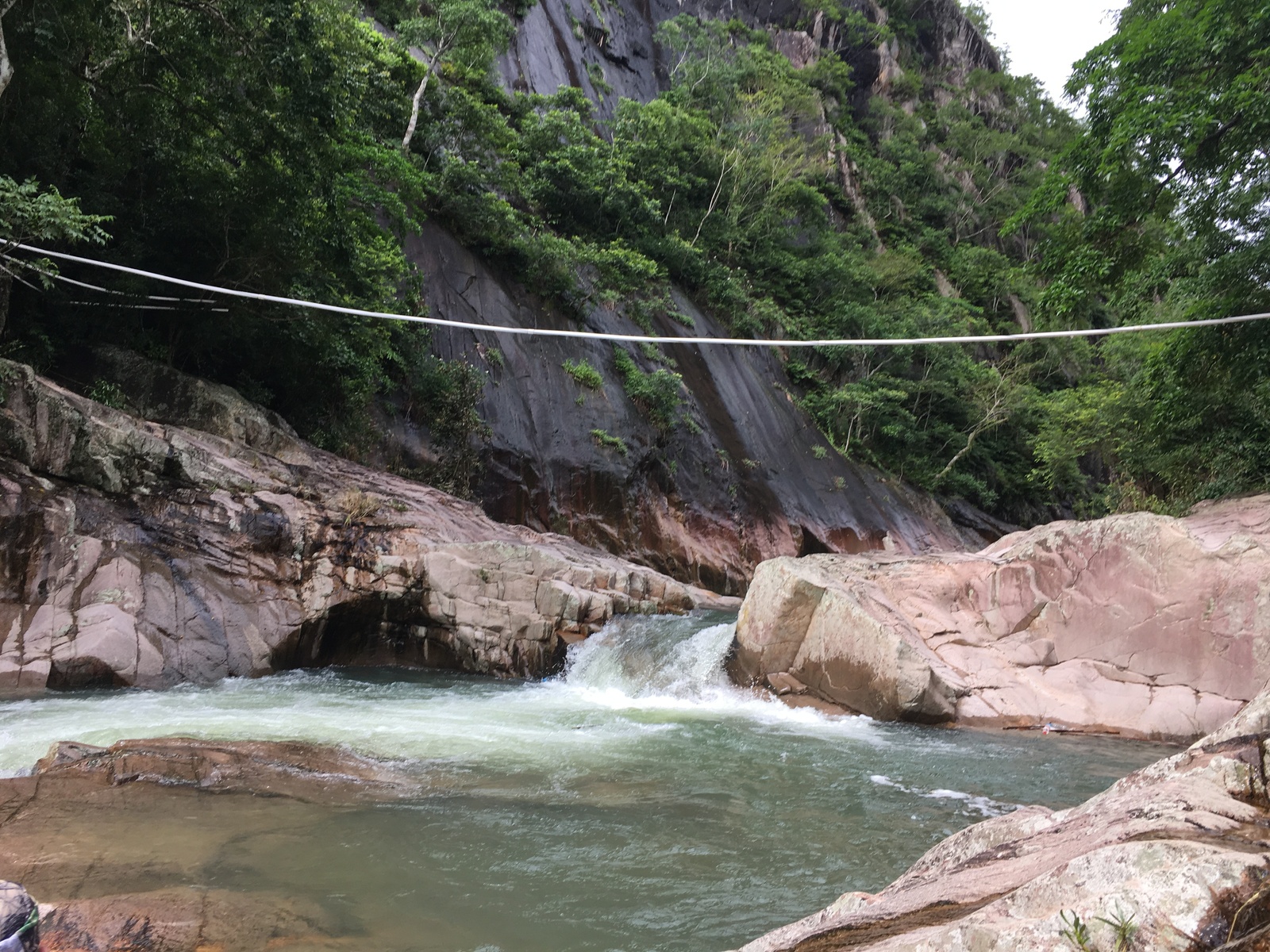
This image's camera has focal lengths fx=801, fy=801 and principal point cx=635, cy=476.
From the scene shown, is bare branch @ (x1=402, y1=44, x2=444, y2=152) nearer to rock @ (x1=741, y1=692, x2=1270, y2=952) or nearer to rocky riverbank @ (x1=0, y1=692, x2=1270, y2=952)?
rocky riverbank @ (x1=0, y1=692, x2=1270, y2=952)

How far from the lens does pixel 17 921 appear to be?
9.57 ft

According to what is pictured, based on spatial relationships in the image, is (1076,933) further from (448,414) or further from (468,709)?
(448,414)

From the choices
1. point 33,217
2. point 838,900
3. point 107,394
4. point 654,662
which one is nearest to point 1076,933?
point 838,900

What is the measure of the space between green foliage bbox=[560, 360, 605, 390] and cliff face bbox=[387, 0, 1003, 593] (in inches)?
10.4

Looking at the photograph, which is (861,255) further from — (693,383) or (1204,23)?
(1204,23)

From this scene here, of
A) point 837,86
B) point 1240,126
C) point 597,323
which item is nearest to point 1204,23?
point 1240,126

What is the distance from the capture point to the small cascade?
10.9 metres

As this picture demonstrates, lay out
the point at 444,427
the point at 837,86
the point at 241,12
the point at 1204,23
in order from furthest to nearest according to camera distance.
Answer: the point at 837,86, the point at 444,427, the point at 241,12, the point at 1204,23

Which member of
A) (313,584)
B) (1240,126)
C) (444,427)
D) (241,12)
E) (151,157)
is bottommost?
(313,584)

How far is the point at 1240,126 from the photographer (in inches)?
361

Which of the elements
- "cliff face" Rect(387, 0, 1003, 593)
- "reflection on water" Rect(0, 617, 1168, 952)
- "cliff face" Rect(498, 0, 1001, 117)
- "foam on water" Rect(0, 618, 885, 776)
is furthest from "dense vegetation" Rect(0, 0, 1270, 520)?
"reflection on water" Rect(0, 617, 1168, 952)

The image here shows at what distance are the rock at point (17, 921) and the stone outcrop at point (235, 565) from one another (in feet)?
21.8

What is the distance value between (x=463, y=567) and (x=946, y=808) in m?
7.63

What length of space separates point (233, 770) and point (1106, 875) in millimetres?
5517
